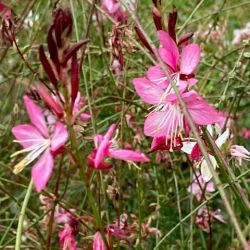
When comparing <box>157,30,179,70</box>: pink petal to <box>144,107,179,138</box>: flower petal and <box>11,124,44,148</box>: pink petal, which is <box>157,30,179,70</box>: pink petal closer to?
<box>144,107,179,138</box>: flower petal

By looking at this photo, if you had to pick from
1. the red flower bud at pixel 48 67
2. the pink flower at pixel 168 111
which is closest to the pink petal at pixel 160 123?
the pink flower at pixel 168 111

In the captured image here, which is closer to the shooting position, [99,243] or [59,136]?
[59,136]

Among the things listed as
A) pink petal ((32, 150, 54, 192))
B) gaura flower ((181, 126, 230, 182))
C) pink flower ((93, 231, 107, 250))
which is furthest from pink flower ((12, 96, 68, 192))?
gaura flower ((181, 126, 230, 182))

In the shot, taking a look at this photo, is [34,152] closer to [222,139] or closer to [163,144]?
[163,144]

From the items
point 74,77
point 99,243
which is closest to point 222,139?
point 99,243

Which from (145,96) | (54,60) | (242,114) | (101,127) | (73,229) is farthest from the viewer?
(242,114)

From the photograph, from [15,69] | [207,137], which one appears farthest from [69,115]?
[15,69]

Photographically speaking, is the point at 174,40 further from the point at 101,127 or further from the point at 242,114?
the point at 242,114
